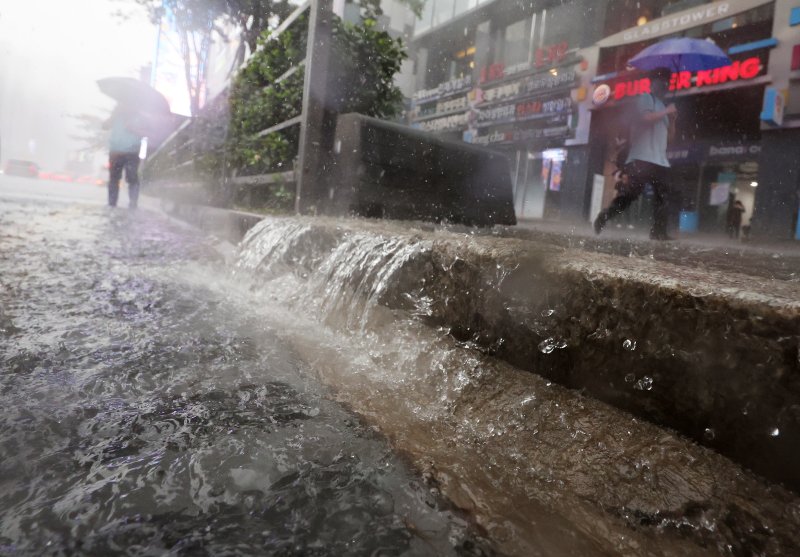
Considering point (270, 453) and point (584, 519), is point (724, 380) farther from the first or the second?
point (270, 453)

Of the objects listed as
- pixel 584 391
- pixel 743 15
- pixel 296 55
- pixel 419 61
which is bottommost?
pixel 584 391

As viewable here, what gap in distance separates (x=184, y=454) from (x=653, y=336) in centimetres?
122

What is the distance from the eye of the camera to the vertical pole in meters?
4.82

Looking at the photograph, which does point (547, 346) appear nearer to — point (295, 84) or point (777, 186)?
point (295, 84)

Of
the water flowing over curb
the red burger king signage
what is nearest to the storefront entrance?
the red burger king signage

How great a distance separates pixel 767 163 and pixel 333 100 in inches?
489

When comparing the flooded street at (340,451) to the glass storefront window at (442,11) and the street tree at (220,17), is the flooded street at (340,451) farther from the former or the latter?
the glass storefront window at (442,11)

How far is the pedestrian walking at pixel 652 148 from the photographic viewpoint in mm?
5344

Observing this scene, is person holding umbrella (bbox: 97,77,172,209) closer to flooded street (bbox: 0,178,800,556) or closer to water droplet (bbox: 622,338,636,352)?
flooded street (bbox: 0,178,800,556)

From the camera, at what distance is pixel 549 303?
1470 mm

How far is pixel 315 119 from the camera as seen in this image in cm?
488

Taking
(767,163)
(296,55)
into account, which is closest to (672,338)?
(296,55)

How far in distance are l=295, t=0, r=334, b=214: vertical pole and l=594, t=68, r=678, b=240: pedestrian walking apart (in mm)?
3428

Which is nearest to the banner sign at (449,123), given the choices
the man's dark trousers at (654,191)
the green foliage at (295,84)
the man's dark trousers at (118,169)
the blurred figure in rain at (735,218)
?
the blurred figure in rain at (735,218)
